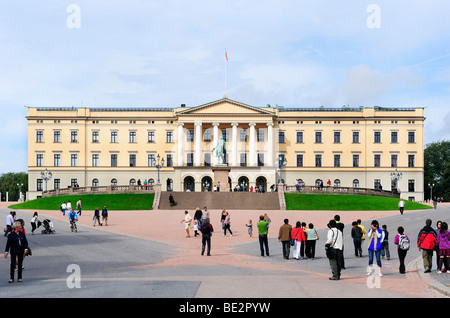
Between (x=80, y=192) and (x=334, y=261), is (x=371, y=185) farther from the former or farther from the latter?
(x=334, y=261)

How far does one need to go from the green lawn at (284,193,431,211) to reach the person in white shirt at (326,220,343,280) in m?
49.6

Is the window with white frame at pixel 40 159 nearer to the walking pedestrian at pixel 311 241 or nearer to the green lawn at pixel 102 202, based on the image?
the green lawn at pixel 102 202

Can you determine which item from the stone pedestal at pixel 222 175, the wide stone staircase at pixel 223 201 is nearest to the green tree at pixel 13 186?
the stone pedestal at pixel 222 175

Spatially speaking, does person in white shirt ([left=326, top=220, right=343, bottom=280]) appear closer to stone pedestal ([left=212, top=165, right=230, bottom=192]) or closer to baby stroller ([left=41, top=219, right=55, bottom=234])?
baby stroller ([left=41, top=219, right=55, bottom=234])

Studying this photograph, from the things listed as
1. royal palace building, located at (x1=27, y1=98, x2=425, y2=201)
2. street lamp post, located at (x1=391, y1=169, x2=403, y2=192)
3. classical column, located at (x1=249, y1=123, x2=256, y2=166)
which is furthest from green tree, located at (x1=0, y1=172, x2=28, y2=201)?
street lamp post, located at (x1=391, y1=169, x2=403, y2=192)

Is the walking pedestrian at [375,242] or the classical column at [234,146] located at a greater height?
the classical column at [234,146]

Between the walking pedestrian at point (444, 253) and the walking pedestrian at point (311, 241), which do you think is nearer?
the walking pedestrian at point (444, 253)

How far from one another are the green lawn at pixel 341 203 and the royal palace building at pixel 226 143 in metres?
26.6

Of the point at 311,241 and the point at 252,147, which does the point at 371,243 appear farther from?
the point at 252,147

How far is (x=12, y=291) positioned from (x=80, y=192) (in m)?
63.4

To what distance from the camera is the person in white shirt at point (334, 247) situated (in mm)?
16688

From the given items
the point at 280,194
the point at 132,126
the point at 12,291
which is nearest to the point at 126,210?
the point at 280,194

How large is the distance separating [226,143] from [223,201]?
3180 cm

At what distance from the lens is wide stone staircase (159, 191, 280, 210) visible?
67500 millimetres
